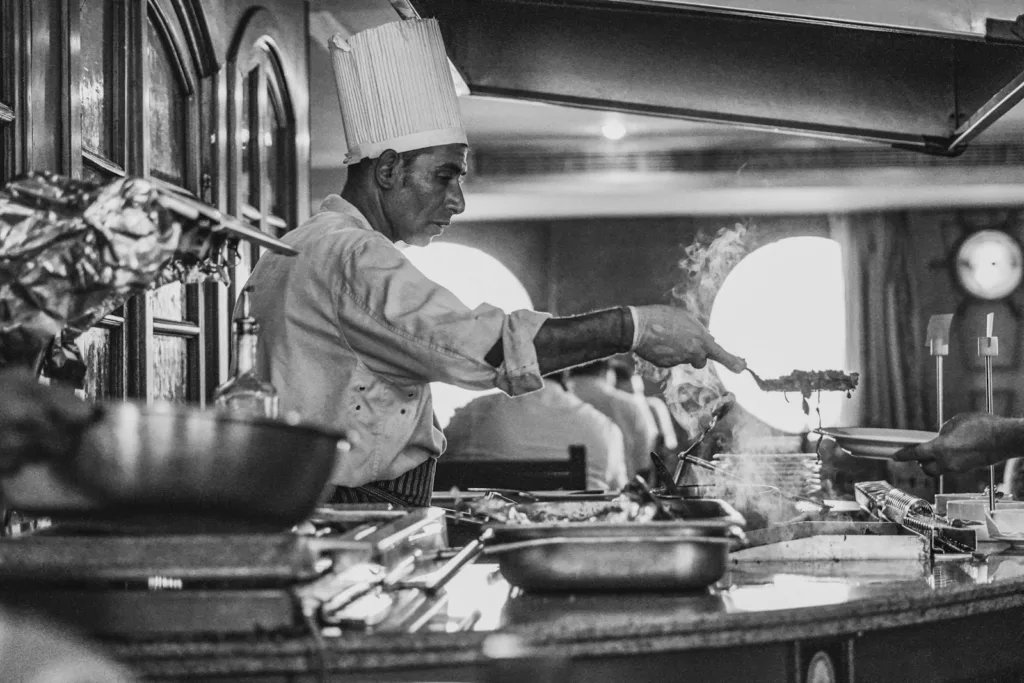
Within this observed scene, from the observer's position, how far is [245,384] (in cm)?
162

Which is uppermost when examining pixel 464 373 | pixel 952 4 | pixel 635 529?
pixel 952 4

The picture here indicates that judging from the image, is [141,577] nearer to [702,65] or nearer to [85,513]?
[85,513]

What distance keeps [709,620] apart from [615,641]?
0.12 m

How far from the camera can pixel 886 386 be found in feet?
34.5

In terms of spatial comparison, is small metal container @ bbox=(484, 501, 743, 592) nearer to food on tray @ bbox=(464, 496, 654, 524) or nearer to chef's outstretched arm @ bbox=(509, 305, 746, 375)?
food on tray @ bbox=(464, 496, 654, 524)

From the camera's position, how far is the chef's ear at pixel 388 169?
2.79m

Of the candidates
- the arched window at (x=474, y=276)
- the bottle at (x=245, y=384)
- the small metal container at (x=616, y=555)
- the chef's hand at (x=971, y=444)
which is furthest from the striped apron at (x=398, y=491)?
the arched window at (x=474, y=276)

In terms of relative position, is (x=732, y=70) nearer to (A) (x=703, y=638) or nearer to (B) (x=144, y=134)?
(B) (x=144, y=134)

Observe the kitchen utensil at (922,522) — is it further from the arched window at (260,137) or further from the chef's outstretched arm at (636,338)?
the arched window at (260,137)

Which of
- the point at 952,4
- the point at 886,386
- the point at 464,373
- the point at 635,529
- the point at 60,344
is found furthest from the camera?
the point at 886,386

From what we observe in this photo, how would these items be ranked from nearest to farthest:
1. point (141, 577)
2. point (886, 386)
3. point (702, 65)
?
point (141, 577) < point (702, 65) < point (886, 386)

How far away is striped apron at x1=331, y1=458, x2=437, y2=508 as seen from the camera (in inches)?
93.1

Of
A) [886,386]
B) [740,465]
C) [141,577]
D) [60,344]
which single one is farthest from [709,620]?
[886,386]

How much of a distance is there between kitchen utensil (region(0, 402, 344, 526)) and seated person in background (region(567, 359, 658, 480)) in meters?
5.47
